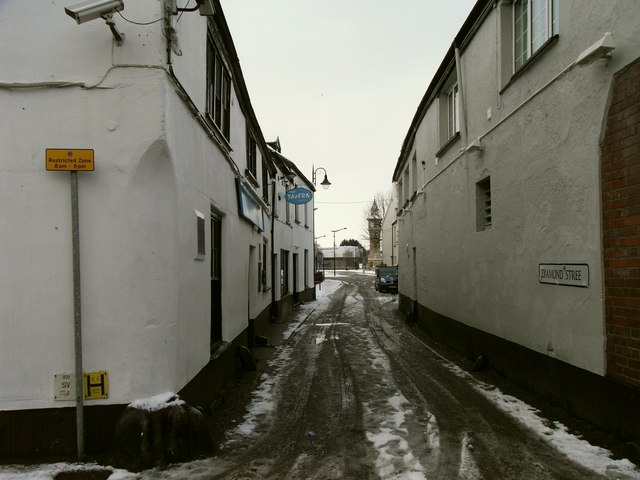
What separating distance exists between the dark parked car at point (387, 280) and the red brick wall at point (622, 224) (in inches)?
1035

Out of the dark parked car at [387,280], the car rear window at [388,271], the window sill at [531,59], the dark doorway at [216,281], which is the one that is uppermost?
the window sill at [531,59]

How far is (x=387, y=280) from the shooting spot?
102 feet

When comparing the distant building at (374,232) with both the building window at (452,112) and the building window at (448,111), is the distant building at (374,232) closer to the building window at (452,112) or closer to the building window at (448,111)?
the building window at (448,111)

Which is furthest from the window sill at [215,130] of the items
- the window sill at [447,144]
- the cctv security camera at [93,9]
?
the window sill at [447,144]

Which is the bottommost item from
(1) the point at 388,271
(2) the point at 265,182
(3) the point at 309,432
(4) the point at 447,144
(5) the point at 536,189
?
(3) the point at 309,432

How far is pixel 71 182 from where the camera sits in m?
4.00

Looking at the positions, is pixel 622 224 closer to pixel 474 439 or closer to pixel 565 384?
pixel 565 384

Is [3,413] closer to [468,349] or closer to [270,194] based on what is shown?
[468,349]

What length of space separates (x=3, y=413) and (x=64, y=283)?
1.18m

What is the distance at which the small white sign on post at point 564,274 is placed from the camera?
4910mm

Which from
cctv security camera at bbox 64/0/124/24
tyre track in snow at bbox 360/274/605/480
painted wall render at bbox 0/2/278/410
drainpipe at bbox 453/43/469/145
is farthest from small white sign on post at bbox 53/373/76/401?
drainpipe at bbox 453/43/469/145

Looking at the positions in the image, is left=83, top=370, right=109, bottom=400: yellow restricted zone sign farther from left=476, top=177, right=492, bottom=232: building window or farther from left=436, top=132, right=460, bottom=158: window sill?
left=436, top=132, right=460, bottom=158: window sill

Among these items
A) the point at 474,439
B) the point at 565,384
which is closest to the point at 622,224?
the point at 565,384

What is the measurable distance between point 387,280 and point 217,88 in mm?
25171
